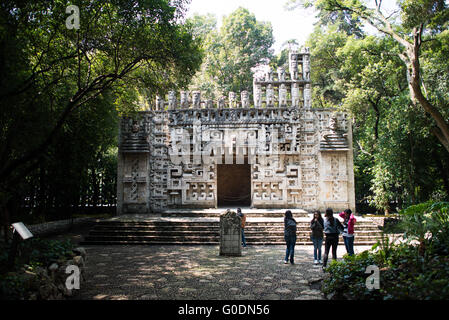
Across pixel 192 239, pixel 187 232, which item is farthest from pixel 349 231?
pixel 187 232

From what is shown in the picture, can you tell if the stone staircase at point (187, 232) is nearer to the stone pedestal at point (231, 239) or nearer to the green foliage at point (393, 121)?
the stone pedestal at point (231, 239)

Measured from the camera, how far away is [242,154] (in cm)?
1466

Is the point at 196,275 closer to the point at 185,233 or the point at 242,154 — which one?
the point at 185,233

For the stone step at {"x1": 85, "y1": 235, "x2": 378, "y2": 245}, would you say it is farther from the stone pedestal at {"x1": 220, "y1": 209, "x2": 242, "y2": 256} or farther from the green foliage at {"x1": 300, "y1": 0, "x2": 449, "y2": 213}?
the green foliage at {"x1": 300, "y1": 0, "x2": 449, "y2": 213}

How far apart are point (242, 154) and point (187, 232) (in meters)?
5.20

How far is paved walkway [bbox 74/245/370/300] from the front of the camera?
537 cm

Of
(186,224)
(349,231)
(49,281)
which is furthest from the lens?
(186,224)

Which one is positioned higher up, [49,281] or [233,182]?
[233,182]

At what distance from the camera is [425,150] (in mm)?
13812

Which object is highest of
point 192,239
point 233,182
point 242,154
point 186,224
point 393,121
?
point 393,121

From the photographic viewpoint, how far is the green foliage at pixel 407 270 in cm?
397

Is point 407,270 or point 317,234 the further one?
point 317,234

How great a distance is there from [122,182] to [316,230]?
1022 cm

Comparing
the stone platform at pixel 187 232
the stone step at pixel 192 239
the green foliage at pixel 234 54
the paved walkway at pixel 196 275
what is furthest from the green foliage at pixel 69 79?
the green foliage at pixel 234 54
